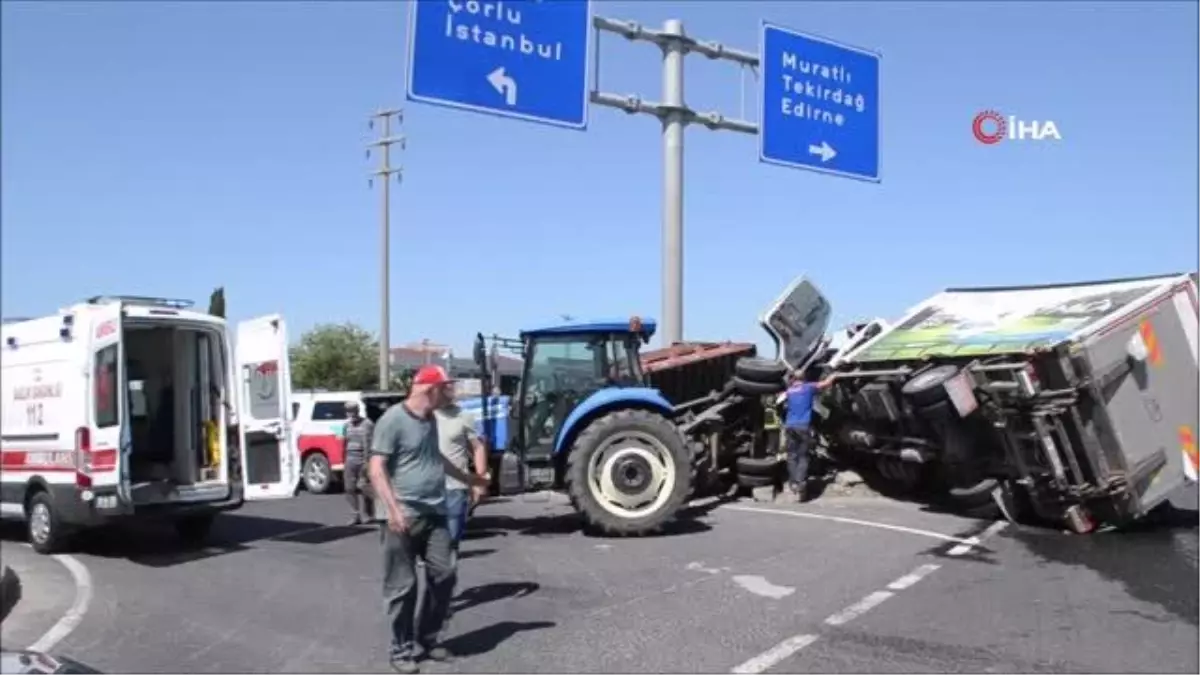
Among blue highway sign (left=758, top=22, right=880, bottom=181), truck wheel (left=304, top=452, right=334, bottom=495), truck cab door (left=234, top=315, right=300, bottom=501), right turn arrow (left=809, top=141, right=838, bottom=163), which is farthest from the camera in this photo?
truck wheel (left=304, top=452, right=334, bottom=495)

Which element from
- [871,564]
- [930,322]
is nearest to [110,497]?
[871,564]

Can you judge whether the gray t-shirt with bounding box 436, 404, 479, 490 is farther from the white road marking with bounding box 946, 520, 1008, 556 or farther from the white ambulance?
the white road marking with bounding box 946, 520, 1008, 556

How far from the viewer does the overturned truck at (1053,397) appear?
937cm

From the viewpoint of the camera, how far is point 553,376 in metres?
11.7

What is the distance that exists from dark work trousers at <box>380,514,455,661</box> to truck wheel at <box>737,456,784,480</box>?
25.6 ft

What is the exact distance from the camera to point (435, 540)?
626cm

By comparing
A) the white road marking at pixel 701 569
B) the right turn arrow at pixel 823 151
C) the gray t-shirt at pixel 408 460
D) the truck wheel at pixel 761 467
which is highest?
the right turn arrow at pixel 823 151

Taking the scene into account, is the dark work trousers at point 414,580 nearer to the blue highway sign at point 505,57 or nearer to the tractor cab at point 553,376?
the tractor cab at point 553,376

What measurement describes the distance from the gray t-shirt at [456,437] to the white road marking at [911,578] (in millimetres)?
3312

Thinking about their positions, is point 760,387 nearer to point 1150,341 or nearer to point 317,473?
point 1150,341

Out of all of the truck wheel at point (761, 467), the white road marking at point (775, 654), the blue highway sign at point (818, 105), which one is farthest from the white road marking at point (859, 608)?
the blue highway sign at point (818, 105)

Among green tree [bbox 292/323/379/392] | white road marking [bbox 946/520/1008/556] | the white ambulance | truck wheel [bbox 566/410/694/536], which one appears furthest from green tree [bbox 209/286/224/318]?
green tree [bbox 292/323/379/392]

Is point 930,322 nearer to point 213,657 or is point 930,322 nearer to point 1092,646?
point 1092,646

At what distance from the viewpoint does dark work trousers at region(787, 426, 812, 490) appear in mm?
13203
